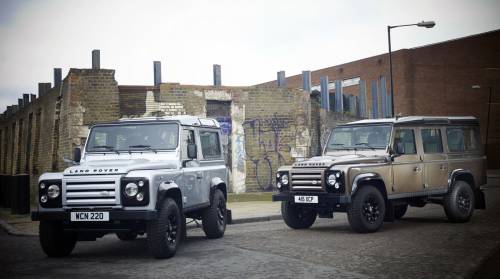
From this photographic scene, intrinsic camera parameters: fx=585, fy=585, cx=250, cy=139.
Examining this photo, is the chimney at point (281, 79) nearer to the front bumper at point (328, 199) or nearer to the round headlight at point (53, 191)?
the front bumper at point (328, 199)

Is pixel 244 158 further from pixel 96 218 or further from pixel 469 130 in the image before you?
pixel 96 218

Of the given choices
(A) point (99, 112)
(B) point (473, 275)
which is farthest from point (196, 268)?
(A) point (99, 112)

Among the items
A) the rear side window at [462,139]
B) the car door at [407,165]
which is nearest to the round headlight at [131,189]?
the car door at [407,165]

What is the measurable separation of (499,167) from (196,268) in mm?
47575

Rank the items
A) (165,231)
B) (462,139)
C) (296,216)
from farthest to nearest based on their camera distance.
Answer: (462,139) < (296,216) < (165,231)

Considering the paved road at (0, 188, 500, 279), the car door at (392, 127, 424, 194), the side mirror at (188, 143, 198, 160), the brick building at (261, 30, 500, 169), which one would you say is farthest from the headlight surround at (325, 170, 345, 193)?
the brick building at (261, 30, 500, 169)

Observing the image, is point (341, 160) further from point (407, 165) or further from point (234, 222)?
point (234, 222)

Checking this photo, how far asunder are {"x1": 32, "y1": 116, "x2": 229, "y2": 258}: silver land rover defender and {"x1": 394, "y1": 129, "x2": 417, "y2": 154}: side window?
3.98 m

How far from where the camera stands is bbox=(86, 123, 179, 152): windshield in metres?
9.55

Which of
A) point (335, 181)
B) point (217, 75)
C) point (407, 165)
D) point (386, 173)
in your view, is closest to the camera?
point (335, 181)

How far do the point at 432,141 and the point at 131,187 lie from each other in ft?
22.8

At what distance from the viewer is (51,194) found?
27.7 ft

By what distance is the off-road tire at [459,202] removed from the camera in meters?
12.1

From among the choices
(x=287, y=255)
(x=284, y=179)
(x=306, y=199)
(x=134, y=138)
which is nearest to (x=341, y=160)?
(x=306, y=199)
